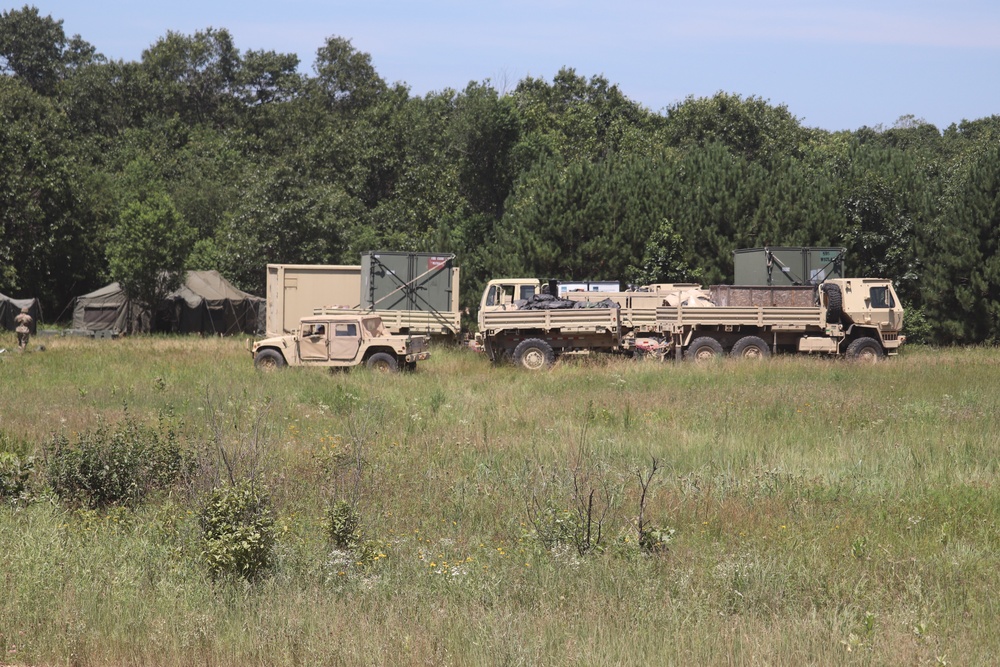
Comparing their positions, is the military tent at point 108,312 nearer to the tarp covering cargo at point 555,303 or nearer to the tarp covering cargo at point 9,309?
the tarp covering cargo at point 9,309

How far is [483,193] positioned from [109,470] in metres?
35.8

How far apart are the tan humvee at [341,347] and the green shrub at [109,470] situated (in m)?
10.9

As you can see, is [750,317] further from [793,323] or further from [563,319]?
[563,319]

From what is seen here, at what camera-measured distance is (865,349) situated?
23953 mm

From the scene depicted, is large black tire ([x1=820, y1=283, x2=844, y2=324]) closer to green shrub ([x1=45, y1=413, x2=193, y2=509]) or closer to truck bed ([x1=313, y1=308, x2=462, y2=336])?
truck bed ([x1=313, y1=308, x2=462, y2=336])

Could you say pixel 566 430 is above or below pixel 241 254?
below

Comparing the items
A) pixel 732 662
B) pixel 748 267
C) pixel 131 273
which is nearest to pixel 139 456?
pixel 732 662

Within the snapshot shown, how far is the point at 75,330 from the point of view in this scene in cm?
3603

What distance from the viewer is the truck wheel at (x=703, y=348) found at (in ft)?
76.8

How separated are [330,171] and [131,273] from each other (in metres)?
17.4

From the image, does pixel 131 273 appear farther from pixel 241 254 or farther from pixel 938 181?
pixel 938 181

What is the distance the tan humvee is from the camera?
69.1 ft

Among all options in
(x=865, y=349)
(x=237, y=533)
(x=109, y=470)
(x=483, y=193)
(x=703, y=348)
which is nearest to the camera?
(x=237, y=533)

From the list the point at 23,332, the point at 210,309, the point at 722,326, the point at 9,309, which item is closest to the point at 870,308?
the point at 722,326
